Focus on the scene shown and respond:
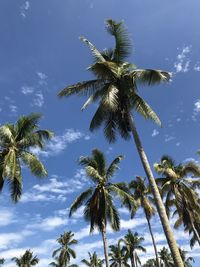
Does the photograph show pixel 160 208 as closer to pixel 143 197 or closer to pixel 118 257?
pixel 143 197

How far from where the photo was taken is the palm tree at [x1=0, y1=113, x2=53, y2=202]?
60.1ft

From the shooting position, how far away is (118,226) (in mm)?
25359

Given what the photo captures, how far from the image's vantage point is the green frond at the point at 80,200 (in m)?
25.6

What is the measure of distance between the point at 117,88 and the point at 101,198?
12029mm

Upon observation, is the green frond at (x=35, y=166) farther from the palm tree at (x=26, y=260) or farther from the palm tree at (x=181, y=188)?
the palm tree at (x=26, y=260)

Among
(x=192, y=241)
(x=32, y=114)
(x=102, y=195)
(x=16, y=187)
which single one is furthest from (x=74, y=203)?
(x=192, y=241)

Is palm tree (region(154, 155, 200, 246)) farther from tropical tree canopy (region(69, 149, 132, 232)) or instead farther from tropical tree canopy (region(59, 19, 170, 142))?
tropical tree canopy (region(59, 19, 170, 142))

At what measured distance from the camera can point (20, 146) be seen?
1959 centimetres

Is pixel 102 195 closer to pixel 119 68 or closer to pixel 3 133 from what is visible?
pixel 3 133

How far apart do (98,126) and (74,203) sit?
1080 cm

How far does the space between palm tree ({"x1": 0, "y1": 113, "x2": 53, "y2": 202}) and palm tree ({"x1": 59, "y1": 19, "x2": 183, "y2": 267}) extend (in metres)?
4.36

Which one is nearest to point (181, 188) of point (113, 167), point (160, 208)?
point (113, 167)

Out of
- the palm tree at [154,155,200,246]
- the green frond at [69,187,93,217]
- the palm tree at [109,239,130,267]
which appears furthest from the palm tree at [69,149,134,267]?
the palm tree at [109,239,130,267]

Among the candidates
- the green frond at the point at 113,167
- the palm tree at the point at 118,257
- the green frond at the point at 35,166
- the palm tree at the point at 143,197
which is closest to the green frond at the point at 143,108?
the green frond at the point at 35,166
